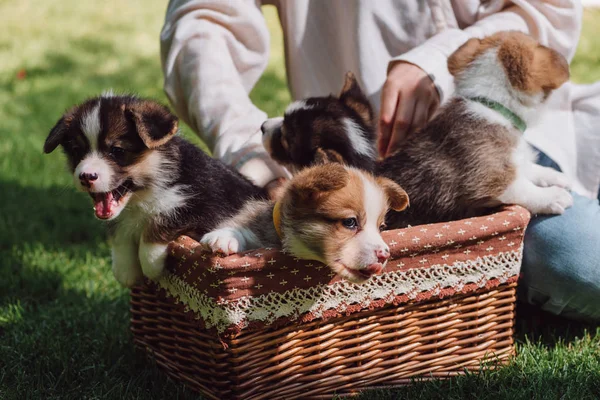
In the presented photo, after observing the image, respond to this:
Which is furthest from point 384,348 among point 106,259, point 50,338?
point 106,259

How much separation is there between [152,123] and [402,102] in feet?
3.76

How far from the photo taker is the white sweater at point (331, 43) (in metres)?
3.32

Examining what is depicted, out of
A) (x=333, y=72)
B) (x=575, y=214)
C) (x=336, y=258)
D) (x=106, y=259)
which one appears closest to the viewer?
(x=336, y=258)

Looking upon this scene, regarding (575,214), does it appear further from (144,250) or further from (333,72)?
(144,250)

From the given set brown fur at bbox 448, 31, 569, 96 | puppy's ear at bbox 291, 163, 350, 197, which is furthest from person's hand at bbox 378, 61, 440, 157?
puppy's ear at bbox 291, 163, 350, 197

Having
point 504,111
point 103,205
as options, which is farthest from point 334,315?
point 504,111

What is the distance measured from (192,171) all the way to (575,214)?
1.63 m

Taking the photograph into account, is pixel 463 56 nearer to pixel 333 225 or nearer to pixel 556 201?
pixel 556 201

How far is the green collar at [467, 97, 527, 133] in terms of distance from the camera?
2.92 metres

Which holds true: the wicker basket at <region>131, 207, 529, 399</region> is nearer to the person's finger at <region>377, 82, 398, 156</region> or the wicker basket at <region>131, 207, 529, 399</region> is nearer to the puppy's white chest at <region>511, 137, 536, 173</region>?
the puppy's white chest at <region>511, 137, 536, 173</region>

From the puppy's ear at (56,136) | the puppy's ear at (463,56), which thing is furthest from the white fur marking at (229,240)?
the puppy's ear at (463,56)

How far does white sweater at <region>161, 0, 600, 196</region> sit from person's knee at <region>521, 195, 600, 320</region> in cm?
43

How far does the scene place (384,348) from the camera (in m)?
2.63

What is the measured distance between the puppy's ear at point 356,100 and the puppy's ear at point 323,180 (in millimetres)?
775
